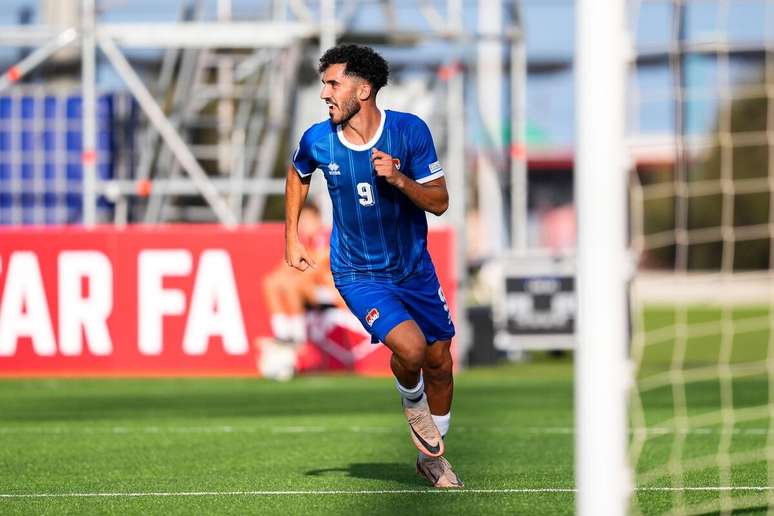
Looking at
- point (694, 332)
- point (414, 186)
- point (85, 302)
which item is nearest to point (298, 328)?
point (85, 302)

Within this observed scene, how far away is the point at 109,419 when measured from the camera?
10656 millimetres

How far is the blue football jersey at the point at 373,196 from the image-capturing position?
275 inches

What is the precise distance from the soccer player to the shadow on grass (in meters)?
0.20

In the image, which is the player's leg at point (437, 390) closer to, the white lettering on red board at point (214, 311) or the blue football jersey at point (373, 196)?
the blue football jersey at point (373, 196)

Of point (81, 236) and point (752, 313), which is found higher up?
point (81, 236)

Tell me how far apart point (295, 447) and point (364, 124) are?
8.35 ft

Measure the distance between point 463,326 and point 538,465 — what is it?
757 centimetres

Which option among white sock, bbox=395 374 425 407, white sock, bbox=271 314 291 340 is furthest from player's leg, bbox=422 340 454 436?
white sock, bbox=271 314 291 340

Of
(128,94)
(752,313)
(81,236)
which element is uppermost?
(128,94)

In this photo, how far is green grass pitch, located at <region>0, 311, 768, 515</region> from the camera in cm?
646

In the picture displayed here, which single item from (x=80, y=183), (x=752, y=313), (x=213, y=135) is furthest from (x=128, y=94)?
(x=752, y=313)

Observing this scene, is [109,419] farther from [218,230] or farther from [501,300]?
[501,300]

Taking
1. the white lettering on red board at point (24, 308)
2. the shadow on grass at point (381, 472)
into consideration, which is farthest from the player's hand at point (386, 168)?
the white lettering on red board at point (24, 308)

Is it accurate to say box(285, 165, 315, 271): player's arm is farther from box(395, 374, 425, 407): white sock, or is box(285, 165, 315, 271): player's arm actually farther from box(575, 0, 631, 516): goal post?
box(575, 0, 631, 516): goal post
